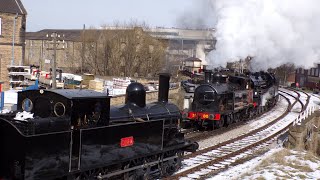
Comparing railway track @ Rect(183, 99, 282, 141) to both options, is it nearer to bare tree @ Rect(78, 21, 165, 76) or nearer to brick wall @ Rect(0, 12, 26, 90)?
brick wall @ Rect(0, 12, 26, 90)

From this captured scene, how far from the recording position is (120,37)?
188 feet

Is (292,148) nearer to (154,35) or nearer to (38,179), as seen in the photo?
(38,179)

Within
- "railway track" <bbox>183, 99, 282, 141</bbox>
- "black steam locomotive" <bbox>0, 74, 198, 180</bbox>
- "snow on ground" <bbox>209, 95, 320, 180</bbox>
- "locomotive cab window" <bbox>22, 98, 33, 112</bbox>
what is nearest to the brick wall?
"railway track" <bbox>183, 99, 282, 141</bbox>

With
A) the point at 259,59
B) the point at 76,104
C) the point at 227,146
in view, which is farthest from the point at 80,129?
Result: the point at 259,59

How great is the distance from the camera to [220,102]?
22.4 m

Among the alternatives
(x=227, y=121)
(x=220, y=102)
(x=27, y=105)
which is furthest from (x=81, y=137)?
(x=227, y=121)

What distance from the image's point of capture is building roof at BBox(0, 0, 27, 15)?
39125 millimetres

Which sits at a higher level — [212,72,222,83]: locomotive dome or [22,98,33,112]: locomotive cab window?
[212,72,222,83]: locomotive dome

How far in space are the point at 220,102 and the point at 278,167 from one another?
27.6ft

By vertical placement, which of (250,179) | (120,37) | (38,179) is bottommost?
(250,179)

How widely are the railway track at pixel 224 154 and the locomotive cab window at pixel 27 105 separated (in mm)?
5111

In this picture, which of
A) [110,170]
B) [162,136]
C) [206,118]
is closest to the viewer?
[110,170]

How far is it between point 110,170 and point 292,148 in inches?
419

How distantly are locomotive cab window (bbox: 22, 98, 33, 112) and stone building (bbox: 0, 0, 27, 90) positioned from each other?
31.2 m
